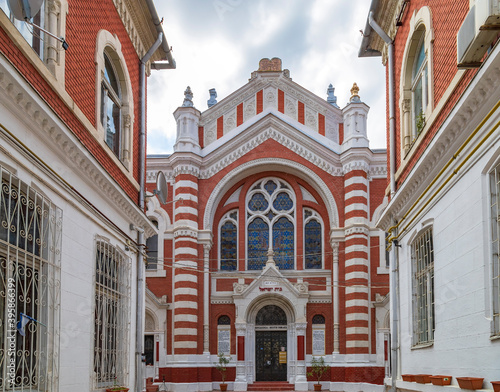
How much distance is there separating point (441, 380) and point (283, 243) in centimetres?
2093

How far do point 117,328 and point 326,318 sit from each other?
57.4 feet

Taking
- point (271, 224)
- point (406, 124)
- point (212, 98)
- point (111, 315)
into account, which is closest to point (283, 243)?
point (271, 224)

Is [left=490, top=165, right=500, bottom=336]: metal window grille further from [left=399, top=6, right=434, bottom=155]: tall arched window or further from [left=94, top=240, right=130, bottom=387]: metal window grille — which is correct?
[left=94, top=240, right=130, bottom=387]: metal window grille

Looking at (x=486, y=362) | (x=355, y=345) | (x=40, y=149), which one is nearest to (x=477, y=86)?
(x=486, y=362)

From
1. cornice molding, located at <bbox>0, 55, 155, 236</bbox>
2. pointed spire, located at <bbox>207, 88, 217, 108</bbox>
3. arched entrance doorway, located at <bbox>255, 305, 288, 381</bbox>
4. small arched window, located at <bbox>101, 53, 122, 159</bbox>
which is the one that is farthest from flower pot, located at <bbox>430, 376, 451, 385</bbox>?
pointed spire, located at <bbox>207, 88, 217, 108</bbox>

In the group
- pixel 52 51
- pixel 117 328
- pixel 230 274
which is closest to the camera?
pixel 52 51

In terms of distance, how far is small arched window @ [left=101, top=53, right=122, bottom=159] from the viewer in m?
13.6

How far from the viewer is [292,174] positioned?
31.6 meters

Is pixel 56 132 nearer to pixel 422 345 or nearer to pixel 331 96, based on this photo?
pixel 422 345

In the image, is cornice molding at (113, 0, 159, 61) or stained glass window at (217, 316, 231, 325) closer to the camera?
cornice molding at (113, 0, 159, 61)

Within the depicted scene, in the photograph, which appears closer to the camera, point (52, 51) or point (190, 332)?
point (52, 51)

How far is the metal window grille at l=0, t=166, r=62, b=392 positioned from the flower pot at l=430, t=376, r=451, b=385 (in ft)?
17.5

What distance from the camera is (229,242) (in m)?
31.6

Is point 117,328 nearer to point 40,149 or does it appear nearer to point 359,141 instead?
point 40,149
